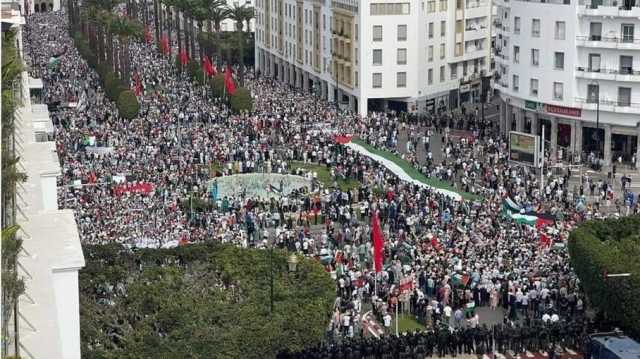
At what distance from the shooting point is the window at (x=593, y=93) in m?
72.9

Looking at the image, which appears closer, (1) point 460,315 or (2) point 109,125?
(1) point 460,315

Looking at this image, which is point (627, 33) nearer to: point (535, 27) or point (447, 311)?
point (535, 27)

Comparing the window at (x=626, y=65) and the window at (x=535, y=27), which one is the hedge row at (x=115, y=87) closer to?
the window at (x=535, y=27)

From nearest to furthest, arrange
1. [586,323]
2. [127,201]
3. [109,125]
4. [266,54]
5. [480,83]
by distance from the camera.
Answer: [586,323] → [127,201] → [109,125] → [480,83] → [266,54]

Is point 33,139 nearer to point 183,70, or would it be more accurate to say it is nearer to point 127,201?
point 127,201

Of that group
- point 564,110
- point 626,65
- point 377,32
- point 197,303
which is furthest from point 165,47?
point 197,303

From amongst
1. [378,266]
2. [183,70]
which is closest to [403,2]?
[183,70]

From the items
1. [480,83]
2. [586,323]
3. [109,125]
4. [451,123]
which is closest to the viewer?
[586,323]

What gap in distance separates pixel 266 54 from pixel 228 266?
8606 centimetres

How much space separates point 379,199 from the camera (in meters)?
59.0

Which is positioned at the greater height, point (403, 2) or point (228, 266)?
point (403, 2)

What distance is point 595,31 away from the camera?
239ft

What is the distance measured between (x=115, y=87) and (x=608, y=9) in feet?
133

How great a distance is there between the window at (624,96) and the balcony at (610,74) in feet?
2.55
